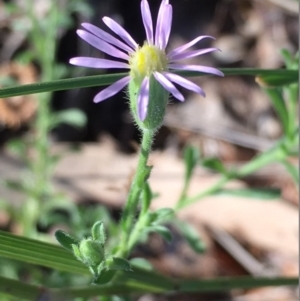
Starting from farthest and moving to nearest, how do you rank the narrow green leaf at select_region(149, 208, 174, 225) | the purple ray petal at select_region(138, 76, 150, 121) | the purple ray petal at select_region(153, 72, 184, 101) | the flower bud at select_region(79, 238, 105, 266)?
the narrow green leaf at select_region(149, 208, 174, 225) → the flower bud at select_region(79, 238, 105, 266) → the purple ray petal at select_region(153, 72, 184, 101) → the purple ray petal at select_region(138, 76, 150, 121)

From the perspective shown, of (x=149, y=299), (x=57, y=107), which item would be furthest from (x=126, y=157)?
(x=149, y=299)

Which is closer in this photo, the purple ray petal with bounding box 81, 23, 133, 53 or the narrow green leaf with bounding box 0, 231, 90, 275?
the purple ray petal with bounding box 81, 23, 133, 53

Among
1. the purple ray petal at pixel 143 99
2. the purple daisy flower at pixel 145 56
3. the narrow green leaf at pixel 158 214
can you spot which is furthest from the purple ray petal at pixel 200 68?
the narrow green leaf at pixel 158 214

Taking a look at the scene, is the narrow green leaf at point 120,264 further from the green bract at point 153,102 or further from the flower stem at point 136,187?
the green bract at point 153,102

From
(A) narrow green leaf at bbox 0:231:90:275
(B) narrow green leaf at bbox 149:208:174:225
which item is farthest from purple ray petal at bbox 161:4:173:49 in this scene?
(A) narrow green leaf at bbox 0:231:90:275

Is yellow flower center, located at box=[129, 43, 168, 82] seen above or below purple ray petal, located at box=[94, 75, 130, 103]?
above

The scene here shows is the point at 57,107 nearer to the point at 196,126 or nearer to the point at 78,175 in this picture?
the point at 78,175

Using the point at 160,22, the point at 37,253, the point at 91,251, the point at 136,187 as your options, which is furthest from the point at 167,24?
the point at 37,253

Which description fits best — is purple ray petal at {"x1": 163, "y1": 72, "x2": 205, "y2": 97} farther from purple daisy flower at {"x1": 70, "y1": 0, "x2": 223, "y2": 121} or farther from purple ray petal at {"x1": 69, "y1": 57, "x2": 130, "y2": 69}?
purple ray petal at {"x1": 69, "y1": 57, "x2": 130, "y2": 69}
